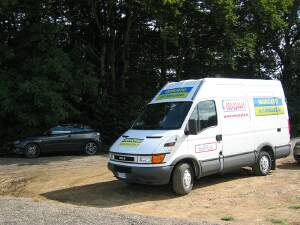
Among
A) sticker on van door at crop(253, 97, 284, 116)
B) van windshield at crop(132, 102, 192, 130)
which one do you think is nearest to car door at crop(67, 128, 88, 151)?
van windshield at crop(132, 102, 192, 130)

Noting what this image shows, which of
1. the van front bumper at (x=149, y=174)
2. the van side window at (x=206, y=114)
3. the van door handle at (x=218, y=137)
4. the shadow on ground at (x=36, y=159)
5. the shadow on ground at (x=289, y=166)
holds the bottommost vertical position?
the shadow on ground at (x=289, y=166)

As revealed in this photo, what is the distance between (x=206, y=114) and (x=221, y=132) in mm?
615

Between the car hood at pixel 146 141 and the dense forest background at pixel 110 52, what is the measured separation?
1155cm

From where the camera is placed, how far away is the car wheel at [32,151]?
2139 centimetres

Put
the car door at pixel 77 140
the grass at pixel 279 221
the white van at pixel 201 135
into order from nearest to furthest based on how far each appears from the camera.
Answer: the grass at pixel 279 221
the white van at pixel 201 135
the car door at pixel 77 140

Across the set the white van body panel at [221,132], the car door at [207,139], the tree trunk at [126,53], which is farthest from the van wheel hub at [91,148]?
the car door at [207,139]

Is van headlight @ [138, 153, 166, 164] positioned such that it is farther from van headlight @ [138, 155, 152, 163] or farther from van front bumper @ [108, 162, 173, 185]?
van front bumper @ [108, 162, 173, 185]

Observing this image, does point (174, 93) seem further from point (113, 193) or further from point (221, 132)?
point (113, 193)

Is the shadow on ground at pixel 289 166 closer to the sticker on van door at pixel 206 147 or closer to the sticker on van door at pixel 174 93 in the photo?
the sticker on van door at pixel 206 147

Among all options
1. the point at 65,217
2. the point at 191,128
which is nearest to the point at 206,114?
the point at 191,128

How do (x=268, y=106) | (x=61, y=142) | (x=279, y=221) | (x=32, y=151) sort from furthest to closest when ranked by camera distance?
(x=61, y=142) → (x=32, y=151) → (x=268, y=106) → (x=279, y=221)

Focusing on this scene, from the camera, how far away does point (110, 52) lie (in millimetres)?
29578

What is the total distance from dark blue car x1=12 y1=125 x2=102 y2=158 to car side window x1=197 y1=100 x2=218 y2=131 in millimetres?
11493

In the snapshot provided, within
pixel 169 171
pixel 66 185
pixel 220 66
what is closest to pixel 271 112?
pixel 169 171
